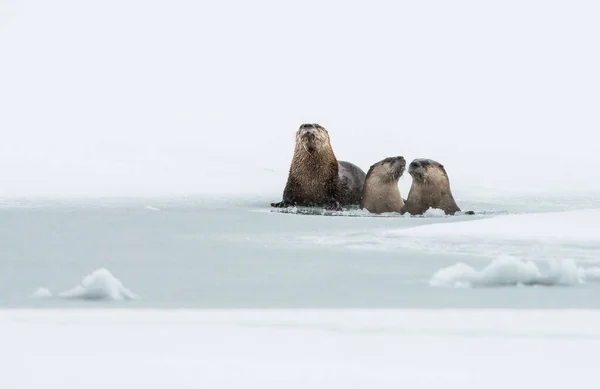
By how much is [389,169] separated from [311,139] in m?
1.34

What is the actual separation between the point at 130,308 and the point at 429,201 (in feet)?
21.7

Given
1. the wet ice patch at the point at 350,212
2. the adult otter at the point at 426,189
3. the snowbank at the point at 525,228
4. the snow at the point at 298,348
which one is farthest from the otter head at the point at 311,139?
the snow at the point at 298,348

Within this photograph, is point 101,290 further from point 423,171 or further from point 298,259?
point 423,171

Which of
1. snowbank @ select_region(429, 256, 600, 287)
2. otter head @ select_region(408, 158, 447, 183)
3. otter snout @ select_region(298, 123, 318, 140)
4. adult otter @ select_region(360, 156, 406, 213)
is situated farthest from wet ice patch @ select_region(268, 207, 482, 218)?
snowbank @ select_region(429, 256, 600, 287)

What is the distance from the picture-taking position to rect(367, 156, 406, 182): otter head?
480 inches

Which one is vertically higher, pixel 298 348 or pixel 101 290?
pixel 101 290

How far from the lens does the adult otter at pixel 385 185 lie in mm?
12211

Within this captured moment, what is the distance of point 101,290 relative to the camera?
5.84 metres

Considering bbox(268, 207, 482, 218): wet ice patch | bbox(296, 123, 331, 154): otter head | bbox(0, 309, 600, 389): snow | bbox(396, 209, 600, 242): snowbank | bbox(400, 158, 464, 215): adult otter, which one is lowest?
bbox(0, 309, 600, 389): snow

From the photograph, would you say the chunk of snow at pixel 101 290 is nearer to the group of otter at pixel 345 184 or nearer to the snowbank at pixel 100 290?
the snowbank at pixel 100 290

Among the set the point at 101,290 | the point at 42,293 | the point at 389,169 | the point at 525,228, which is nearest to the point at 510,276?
the point at 101,290

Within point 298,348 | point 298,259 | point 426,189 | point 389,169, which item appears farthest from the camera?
point 389,169

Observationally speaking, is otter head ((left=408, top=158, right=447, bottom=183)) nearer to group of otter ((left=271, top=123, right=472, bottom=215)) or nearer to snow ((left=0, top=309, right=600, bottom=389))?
group of otter ((left=271, top=123, right=472, bottom=215))

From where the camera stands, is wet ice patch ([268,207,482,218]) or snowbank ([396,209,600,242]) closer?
snowbank ([396,209,600,242])
